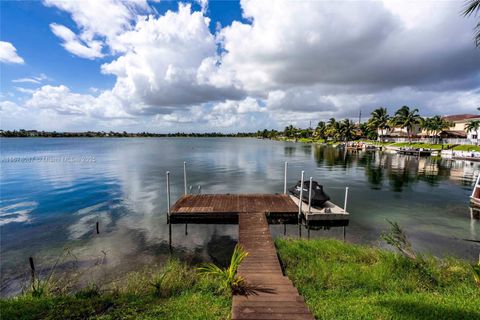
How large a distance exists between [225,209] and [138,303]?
9401mm

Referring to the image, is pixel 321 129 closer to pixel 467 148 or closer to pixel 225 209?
pixel 467 148

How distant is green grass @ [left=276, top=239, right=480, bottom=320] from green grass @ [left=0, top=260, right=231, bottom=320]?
3.03m

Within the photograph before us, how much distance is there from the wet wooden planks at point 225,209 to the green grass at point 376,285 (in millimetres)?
4693

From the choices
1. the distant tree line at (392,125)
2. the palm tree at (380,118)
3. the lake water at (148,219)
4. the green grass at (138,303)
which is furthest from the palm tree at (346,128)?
the green grass at (138,303)

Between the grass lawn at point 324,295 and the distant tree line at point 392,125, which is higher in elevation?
the distant tree line at point 392,125

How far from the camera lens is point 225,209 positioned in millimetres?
16234

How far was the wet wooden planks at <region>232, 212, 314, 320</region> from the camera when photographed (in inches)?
225

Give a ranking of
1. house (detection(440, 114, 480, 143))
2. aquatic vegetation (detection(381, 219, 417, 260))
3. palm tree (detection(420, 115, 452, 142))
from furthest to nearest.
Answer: palm tree (detection(420, 115, 452, 142)), house (detection(440, 114, 480, 143)), aquatic vegetation (detection(381, 219, 417, 260))

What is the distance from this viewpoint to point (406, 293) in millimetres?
7500

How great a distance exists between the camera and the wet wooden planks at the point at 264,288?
572 centimetres

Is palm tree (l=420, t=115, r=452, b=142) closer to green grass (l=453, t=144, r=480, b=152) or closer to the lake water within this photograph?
green grass (l=453, t=144, r=480, b=152)

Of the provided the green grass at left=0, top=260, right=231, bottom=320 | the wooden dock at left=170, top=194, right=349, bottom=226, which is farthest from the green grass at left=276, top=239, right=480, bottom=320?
the wooden dock at left=170, top=194, right=349, bottom=226

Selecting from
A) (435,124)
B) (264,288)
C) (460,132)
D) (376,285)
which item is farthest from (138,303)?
(460,132)

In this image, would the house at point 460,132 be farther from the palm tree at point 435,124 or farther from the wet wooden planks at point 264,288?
the wet wooden planks at point 264,288
